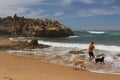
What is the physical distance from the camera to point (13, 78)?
9938mm

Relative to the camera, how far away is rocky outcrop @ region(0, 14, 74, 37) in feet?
183

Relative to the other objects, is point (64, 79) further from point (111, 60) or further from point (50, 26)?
point (50, 26)

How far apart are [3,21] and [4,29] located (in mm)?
3750

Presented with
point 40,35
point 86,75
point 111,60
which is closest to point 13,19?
point 40,35

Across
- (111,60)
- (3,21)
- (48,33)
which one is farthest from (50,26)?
(111,60)

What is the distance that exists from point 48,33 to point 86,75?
145 feet

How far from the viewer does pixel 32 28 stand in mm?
56906

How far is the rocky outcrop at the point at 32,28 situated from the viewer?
5588cm

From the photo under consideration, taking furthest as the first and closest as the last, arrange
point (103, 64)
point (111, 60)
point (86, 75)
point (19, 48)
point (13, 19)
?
point (13, 19) → point (19, 48) → point (111, 60) → point (103, 64) → point (86, 75)

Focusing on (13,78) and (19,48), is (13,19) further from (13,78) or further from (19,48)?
(13,78)

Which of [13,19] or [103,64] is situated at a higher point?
[13,19]

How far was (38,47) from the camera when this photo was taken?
26219 millimetres

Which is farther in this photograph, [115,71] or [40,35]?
[40,35]

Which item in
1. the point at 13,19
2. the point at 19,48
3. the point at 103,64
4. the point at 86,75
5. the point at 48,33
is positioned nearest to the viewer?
the point at 86,75
